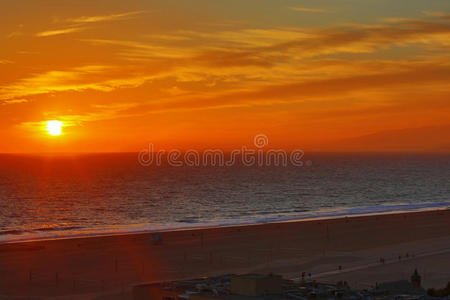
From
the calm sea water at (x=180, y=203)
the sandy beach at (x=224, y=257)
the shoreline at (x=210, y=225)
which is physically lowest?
the sandy beach at (x=224, y=257)

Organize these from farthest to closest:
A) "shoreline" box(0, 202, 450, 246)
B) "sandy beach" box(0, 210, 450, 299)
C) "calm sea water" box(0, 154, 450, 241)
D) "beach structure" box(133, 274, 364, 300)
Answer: "calm sea water" box(0, 154, 450, 241), "shoreline" box(0, 202, 450, 246), "sandy beach" box(0, 210, 450, 299), "beach structure" box(133, 274, 364, 300)

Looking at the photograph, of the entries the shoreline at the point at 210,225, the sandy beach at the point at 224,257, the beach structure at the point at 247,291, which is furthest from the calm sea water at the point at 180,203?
the beach structure at the point at 247,291

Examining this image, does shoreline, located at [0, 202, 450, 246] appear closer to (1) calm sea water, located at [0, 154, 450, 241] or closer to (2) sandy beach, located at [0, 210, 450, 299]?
(1) calm sea water, located at [0, 154, 450, 241]

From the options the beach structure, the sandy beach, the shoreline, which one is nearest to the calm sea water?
the shoreline

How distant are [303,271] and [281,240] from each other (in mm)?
17596

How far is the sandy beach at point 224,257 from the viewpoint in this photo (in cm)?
4934

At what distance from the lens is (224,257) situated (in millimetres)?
60312

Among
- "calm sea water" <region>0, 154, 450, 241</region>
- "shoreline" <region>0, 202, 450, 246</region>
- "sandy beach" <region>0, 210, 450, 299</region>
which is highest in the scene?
"calm sea water" <region>0, 154, 450, 241</region>

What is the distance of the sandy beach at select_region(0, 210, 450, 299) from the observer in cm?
4934

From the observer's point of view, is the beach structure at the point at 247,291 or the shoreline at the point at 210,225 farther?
the shoreline at the point at 210,225

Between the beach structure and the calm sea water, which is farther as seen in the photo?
the calm sea water

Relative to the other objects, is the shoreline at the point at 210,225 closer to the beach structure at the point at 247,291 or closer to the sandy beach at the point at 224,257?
the sandy beach at the point at 224,257

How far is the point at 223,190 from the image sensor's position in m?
165

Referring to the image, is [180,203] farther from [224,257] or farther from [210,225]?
[224,257]
